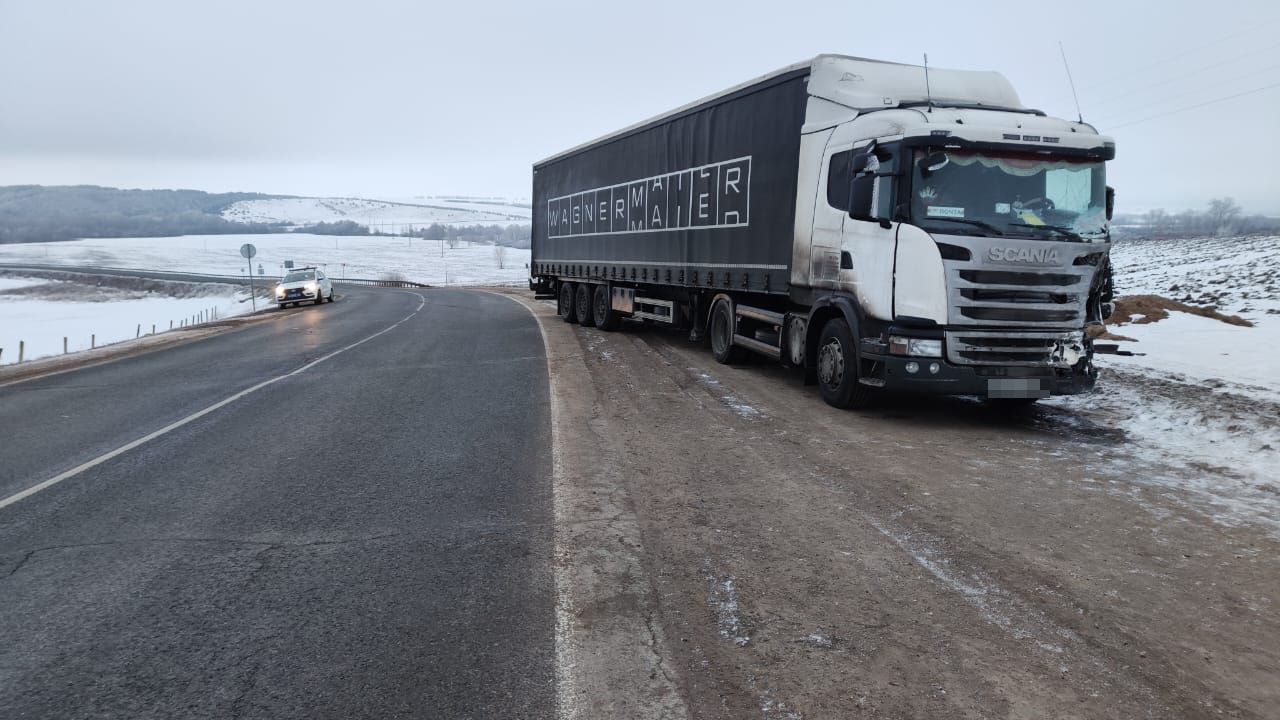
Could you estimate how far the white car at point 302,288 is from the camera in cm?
3375

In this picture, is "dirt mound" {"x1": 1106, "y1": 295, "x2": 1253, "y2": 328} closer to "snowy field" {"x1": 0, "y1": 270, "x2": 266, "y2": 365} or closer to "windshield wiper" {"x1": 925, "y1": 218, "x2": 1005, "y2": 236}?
"windshield wiper" {"x1": 925, "y1": 218, "x2": 1005, "y2": 236}

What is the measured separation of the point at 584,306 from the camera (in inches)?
781

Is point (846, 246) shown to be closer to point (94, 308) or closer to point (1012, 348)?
point (1012, 348)

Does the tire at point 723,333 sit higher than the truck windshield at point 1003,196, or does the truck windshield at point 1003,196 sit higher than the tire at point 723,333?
the truck windshield at point 1003,196

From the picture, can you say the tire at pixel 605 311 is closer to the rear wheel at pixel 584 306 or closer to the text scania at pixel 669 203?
the rear wheel at pixel 584 306

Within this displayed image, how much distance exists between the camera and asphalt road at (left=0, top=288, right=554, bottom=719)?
319cm

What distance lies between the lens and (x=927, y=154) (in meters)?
8.14

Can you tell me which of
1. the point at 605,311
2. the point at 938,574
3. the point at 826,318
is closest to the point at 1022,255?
the point at 826,318

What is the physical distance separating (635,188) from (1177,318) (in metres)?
11.2

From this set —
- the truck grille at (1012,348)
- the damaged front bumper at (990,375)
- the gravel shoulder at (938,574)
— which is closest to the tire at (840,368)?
the damaged front bumper at (990,375)

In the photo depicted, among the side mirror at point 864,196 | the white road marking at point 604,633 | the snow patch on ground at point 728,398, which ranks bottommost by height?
the white road marking at point 604,633

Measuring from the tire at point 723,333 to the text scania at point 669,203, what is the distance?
136cm

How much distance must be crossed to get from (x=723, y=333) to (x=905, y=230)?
516 centimetres

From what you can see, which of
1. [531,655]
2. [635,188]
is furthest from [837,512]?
[635,188]
